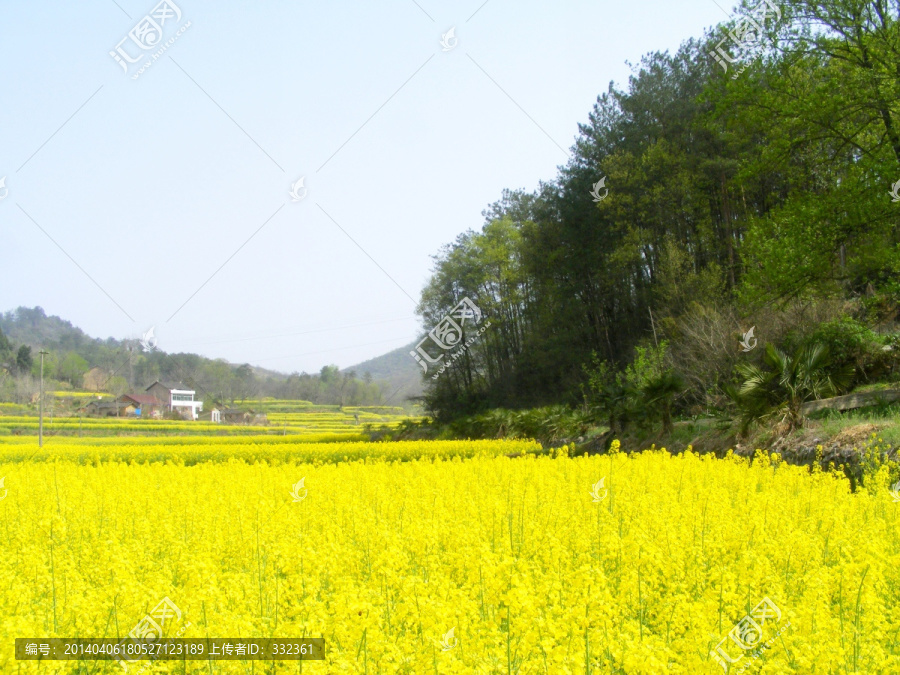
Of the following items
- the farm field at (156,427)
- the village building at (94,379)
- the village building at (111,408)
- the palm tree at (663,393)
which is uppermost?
the village building at (94,379)

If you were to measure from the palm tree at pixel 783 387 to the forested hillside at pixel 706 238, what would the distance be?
0.34 meters

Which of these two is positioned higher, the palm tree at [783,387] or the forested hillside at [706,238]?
the forested hillside at [706,238]

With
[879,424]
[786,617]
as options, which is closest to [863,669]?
[786,617]

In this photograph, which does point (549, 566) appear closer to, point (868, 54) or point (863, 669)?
point (863, 669)

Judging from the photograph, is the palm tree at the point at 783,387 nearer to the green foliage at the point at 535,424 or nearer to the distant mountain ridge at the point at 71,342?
the green foliage at the point at 535,424

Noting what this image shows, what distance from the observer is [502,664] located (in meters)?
2.91

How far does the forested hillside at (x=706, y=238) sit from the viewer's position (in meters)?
13.5

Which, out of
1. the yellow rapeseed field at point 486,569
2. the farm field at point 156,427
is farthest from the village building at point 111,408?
the yellow rapeseed field at point 486,569

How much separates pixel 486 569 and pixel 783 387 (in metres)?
9.97

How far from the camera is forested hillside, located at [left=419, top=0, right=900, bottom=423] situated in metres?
13.5

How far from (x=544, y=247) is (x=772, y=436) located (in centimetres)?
1931

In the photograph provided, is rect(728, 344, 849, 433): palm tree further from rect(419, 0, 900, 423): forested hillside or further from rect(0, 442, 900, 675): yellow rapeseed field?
rect(0, 442, 900, 675): yellow rapeseed field

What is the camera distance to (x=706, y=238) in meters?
23.1

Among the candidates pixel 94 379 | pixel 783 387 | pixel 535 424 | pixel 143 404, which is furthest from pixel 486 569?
pixel 94 379
